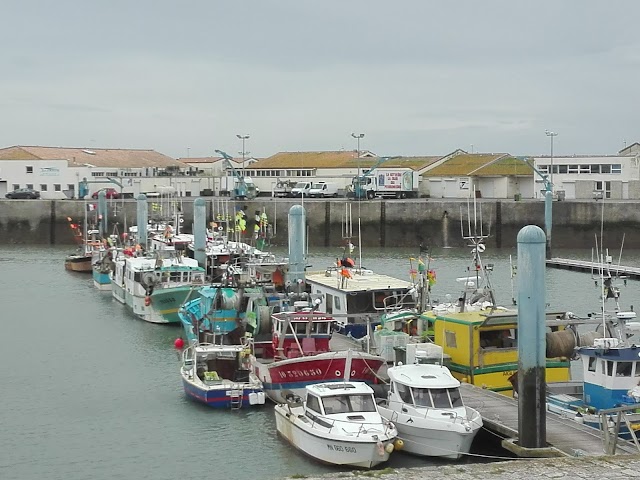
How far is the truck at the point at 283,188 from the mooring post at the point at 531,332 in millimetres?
63715

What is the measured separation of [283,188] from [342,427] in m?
64.8

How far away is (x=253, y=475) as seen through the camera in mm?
18719

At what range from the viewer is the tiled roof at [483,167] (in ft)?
259

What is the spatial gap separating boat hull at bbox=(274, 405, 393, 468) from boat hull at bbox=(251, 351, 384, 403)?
2.34m

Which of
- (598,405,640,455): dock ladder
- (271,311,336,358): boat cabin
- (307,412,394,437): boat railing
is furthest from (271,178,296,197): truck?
(598,405,640,455): dock ladder

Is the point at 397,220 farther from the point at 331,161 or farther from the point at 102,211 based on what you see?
the point at 331,161

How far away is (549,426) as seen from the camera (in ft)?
61.1

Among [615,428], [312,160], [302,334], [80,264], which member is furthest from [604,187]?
[615,428]

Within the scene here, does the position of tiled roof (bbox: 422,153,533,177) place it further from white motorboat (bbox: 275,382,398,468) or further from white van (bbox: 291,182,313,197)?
white motorboat (bbox: 275,382,398,468)

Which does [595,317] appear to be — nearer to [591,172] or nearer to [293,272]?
[293,272]

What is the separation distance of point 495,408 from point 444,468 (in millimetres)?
5851

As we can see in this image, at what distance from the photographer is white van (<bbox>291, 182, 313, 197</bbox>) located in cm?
7900

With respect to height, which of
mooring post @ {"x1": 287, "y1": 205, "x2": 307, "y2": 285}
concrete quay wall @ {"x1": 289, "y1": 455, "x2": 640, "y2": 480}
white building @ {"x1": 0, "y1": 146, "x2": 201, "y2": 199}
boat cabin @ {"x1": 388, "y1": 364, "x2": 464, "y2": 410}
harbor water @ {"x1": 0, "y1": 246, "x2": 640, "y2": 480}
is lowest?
harbor water @ {"x1": 0, "y1": 246, "x2": 640, "y2": 480}

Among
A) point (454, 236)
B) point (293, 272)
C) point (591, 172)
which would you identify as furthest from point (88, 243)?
point (591, 172)
